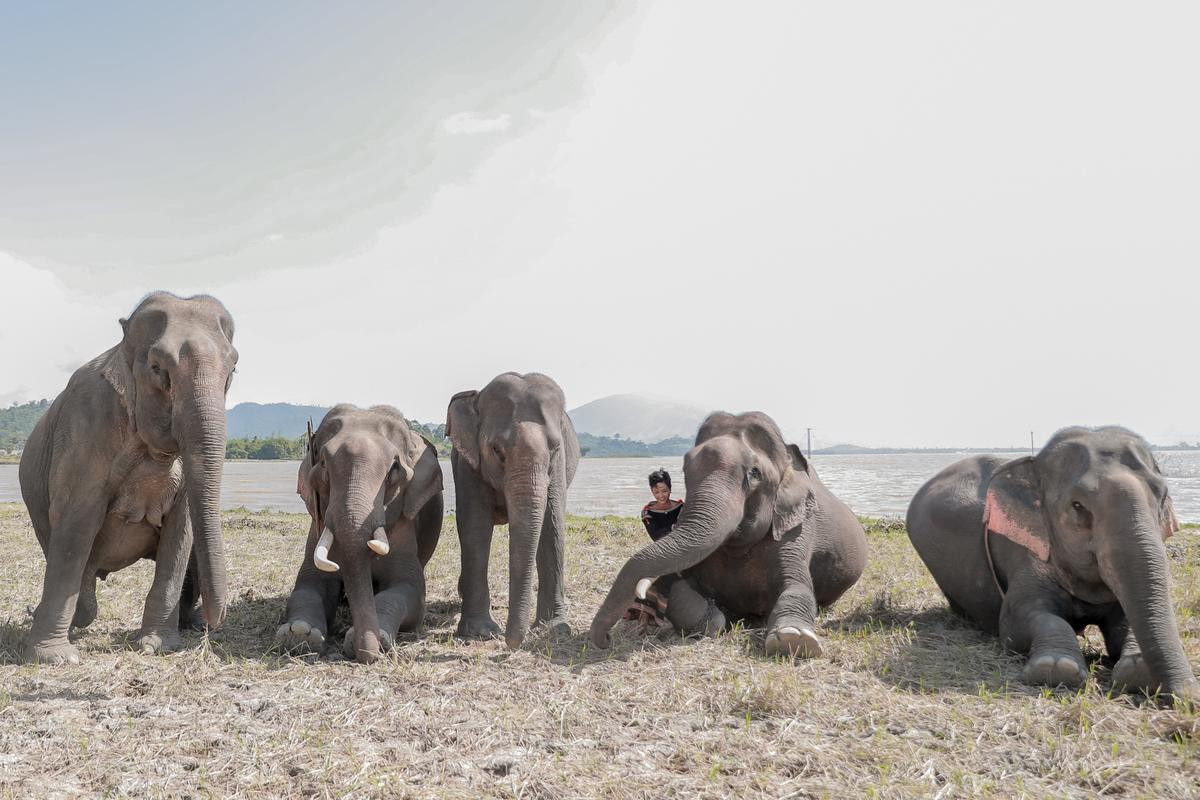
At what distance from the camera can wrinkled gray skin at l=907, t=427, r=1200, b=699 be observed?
5027mm

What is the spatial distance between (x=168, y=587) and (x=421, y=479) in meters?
2.09

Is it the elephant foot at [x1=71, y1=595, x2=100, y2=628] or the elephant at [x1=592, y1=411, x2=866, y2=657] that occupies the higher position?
the elephant at [x1=592, y1=411, x2=866, y2=657]

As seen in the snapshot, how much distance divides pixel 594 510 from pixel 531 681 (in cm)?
2364

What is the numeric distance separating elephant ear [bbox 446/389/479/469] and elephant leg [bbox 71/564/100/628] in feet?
10.2

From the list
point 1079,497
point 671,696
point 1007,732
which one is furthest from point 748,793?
point 1079,497

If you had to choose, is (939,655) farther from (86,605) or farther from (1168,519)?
(86,605)

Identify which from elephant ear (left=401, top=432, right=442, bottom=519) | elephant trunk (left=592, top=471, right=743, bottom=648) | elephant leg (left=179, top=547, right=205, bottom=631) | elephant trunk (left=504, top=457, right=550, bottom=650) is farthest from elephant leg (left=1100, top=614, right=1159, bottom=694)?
elephant leg (left=179, top=547, right=205, bottom=631)

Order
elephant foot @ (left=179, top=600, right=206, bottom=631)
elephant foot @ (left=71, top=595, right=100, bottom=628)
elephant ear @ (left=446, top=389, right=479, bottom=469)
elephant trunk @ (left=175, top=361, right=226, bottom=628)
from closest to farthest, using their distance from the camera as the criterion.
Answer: elephant trunk @ (left=175, top=361, right=226, bottom=628), elephant foot @ (left=71, top=595, right=100, bottom=628), elephant ear @ (left=446, top=389, right=479, bottom=469), elephant foot @ (left=179, top=600, right=206, bottom=631)

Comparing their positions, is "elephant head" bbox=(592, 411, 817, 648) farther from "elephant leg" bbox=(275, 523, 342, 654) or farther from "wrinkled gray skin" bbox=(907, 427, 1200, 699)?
"elephant leg" bbox=(275, 523, 342, 654)

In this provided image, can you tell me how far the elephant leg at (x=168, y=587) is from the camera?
6582 millimetres

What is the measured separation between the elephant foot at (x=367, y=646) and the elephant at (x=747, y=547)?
152 centimetres

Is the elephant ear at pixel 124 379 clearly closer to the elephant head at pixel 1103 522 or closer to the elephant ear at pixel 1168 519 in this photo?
the elephant head at pixel 1103 522

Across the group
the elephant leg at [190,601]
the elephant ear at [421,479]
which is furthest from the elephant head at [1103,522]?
the elephant leg at [190,601]

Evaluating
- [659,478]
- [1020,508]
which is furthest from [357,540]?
[1020,508]
